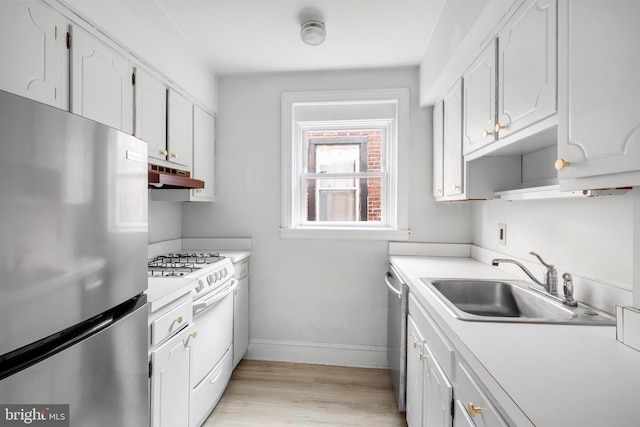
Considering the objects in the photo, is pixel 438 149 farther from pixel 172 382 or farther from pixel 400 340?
pixel 172 382

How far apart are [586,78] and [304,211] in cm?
209

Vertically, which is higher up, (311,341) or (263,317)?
(263,317)

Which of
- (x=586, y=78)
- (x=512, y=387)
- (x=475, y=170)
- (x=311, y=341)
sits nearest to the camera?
(x=512, y=387)

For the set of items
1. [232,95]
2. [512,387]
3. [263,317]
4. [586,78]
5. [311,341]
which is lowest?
[311,341]

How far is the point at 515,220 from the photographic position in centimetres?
178

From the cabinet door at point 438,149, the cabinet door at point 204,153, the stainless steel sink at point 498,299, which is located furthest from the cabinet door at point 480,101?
the cabinet door at point 204,153

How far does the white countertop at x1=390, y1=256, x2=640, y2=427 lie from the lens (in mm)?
566

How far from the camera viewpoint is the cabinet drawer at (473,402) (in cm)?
A: 70

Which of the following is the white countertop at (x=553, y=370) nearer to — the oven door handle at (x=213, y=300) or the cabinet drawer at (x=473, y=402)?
the cabinet drawer at (x=473, y=402)

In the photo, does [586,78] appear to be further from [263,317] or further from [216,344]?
[263,317]

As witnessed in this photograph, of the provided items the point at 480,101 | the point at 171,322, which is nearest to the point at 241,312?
the point at 171,322

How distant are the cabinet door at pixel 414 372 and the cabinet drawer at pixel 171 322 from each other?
1142 millimetres

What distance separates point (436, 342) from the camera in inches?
45.5

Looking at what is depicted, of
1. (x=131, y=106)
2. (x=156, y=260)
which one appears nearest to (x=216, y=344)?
(x=156, y=260)
